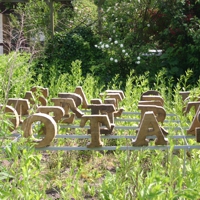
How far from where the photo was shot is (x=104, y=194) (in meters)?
2.10

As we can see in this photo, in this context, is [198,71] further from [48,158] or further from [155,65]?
[48,158]

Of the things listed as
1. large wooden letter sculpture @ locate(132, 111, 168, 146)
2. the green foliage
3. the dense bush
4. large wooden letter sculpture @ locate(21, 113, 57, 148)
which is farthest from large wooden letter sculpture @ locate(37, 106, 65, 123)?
the dense bush

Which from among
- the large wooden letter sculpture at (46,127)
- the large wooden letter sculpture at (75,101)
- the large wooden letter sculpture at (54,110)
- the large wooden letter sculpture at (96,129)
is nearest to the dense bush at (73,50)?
the large wooden letter sculpture at (75,101)

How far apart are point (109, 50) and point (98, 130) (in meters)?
4.95

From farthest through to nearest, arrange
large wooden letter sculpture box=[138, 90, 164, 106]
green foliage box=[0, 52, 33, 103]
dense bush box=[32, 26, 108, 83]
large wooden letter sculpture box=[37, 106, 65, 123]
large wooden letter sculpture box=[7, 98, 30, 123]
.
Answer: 1. dense bush box=[32, 26, 108, 83]
2. large wooden letter sculpture box=[138, 90, 164, 106]
3. large wooden letter sculpture box=[7, 98, 30, 123]
4. large wooden letter sculpture box=[37, 106, 65, 123]
5. green foliage box=[0, 52, 33, 103]

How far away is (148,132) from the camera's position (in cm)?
287

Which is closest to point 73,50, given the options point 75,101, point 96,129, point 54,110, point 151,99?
point 151,99

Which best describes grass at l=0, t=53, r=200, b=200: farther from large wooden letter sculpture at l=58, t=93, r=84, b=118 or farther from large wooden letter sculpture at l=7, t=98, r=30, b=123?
large wooden letter sculpture at l=7, t=98, r=30, b=123

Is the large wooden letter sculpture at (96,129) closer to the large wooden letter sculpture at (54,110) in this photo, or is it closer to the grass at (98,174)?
the grass at (98,174)

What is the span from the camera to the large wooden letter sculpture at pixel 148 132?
2.85m

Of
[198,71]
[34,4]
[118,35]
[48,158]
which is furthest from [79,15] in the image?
[48,158]

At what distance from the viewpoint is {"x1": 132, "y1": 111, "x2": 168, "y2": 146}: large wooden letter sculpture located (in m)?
2.85

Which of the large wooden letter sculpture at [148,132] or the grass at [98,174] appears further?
the large wooden letter sculpture at [148,132]

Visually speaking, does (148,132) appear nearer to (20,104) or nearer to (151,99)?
(151,99)
